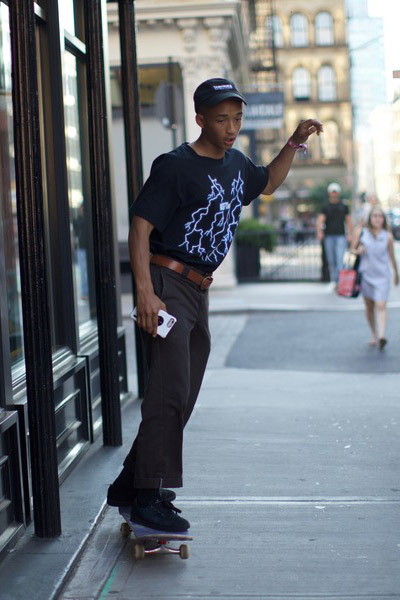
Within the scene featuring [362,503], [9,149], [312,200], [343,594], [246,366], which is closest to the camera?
[343,594]

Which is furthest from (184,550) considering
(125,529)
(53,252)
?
(53,252)

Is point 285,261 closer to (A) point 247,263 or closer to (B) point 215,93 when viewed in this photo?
(A) point 247,263

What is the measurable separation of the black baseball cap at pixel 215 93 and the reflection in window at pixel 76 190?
2765mm

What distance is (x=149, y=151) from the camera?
19.8m

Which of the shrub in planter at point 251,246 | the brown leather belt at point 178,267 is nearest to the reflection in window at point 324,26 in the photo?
the shrub in planter at point 251,246

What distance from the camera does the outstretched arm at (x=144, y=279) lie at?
393cm

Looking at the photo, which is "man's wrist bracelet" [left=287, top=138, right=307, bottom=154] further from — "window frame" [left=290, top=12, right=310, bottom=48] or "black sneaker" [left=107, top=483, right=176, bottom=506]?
"window frame" [left=290, top=12, right=310, bottom=48]

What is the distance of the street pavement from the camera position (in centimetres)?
377

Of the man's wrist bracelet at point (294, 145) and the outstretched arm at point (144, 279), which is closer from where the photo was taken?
the outstretched arm at point (144, 279)

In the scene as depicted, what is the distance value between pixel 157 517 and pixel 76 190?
3617 millimetres

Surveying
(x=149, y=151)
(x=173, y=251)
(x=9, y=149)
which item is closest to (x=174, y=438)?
(x=173, y=251)

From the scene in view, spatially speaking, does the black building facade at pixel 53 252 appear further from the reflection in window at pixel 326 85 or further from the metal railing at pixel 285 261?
the reflection in window at pixel 326 85

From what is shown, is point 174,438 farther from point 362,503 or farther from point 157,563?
point 362,503

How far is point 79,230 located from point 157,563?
3.76 meters
